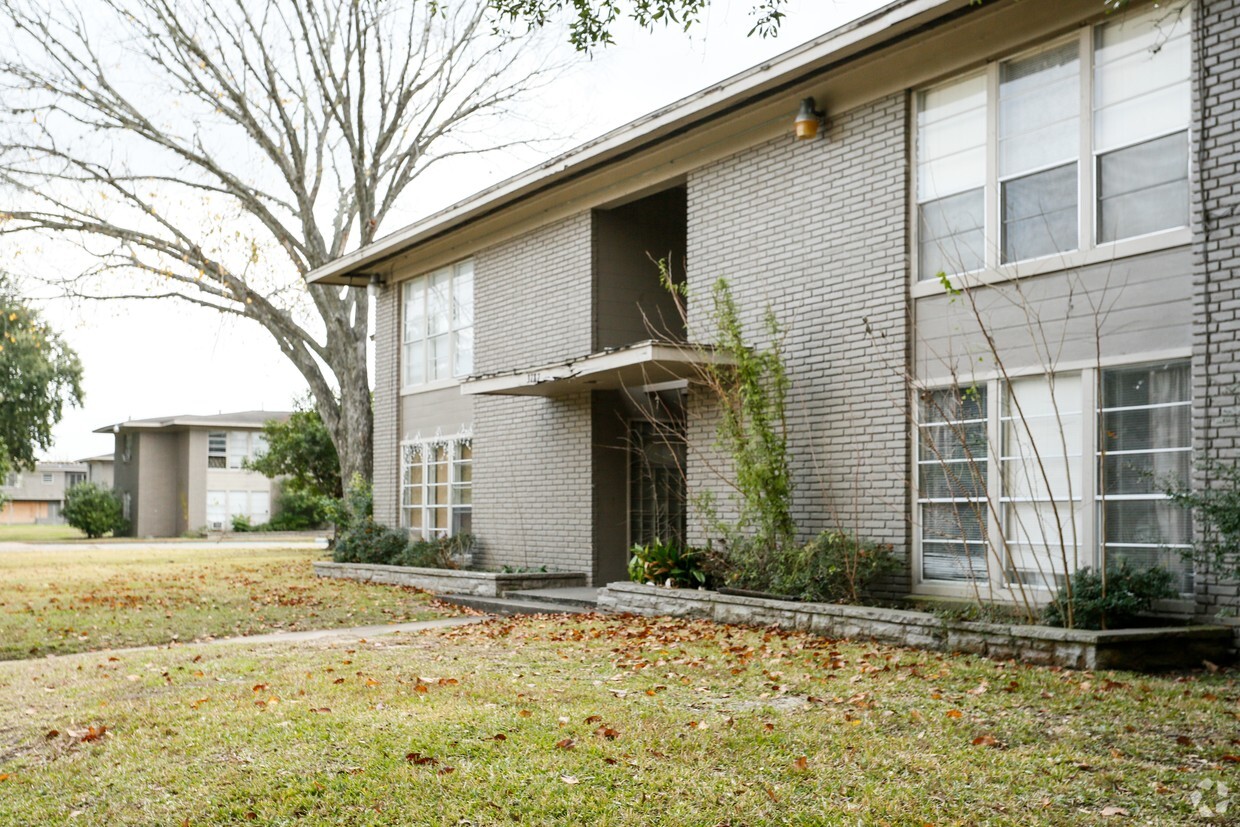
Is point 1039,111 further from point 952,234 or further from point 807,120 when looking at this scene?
point 807,120

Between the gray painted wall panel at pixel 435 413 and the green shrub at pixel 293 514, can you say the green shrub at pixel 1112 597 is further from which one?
the green shrub at pixel 293 514

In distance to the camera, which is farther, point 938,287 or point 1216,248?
point 938,287

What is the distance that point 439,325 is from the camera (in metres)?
19.2

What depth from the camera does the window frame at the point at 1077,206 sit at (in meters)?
9.07

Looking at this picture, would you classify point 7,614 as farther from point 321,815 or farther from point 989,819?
point 989,819

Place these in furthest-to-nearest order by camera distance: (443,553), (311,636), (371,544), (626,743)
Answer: (371,544), (443,553), (311,636), (626,743)

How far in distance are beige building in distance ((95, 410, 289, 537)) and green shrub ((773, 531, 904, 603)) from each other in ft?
131

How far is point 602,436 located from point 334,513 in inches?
363

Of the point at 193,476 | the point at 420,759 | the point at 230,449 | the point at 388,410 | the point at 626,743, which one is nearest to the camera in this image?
the point at 420,759

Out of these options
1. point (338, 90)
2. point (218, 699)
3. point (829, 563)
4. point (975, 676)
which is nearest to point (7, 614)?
point (218, 699)

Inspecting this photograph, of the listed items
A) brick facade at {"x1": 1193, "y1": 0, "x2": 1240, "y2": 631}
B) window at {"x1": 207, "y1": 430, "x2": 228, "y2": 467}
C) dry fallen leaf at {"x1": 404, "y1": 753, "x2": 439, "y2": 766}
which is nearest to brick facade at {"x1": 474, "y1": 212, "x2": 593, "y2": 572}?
brick facade at {"x1": 1193, "y1": 0, "x2": 1240, "y2": 631}

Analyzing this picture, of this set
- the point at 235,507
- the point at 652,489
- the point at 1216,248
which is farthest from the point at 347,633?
the point at 235,507

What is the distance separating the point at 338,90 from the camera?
85.9ft

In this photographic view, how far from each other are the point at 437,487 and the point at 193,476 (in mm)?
31074
